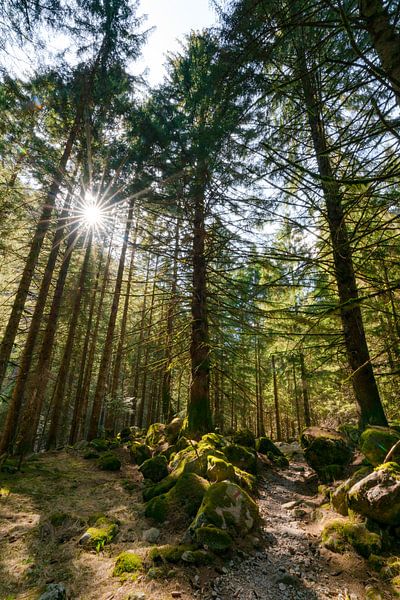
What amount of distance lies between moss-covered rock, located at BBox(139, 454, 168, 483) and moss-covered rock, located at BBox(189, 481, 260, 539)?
9.07 ft

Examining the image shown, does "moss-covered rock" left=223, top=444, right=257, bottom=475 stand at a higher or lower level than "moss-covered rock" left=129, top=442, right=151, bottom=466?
higher

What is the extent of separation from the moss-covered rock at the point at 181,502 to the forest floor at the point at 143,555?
0.57 feet

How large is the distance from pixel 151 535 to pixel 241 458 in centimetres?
311

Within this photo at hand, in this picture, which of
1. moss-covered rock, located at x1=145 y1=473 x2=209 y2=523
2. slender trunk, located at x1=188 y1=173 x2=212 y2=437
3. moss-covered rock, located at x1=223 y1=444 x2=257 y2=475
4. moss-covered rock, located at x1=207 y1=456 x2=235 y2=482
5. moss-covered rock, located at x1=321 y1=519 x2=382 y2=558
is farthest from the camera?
slender trunk, located at x1=188 y1=173 x2=212 y2=437

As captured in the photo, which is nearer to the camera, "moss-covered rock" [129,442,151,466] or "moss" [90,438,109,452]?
"moss-covered rock" [129,442,151,466]

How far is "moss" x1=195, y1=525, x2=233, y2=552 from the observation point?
125 inches

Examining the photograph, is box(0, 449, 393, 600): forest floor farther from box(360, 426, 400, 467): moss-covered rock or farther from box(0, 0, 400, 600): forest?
box(360, 426, 400, 467): moss-covered rock

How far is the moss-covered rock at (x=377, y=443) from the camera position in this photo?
13.2 ft

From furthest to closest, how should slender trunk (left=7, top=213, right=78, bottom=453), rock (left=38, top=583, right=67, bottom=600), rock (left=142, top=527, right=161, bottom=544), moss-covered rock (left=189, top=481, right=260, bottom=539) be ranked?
1. slender trunk (left=7, top=213, right=78, bottom=453)
2. rock (left=142, top=527, right=161, bottom=544)
3. moss-covered rock (left=189, top=481, right=260, bottom=539)
4. rock (left=38, top=583, right=67, bottom=600)

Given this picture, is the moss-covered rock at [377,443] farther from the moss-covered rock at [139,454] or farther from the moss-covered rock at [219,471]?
the moss-covered rock at [139,454]

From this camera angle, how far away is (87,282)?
15.4 m

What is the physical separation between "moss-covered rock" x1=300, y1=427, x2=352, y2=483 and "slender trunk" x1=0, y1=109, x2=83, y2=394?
25.3ft

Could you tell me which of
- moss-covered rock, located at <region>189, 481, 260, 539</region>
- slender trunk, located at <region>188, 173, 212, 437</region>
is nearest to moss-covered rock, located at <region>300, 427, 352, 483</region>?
moss-covered rock, located at <region>189, 481, 260, 539</region>

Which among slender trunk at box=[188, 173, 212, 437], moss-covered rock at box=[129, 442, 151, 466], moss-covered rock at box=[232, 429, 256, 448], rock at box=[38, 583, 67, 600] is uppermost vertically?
slender trunk at box=[188, 173, 212, 437]
